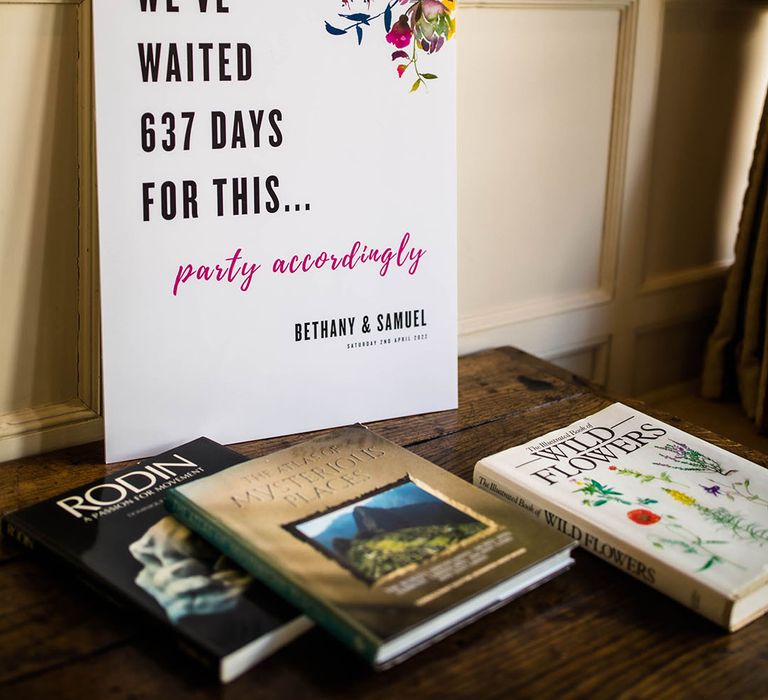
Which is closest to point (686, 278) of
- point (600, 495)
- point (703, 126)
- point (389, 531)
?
point (703, 126)

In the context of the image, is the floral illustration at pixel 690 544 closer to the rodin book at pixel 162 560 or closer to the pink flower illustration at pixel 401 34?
the rodin book at pixel 162 560

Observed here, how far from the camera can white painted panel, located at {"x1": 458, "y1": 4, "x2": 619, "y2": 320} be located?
1.20 meters

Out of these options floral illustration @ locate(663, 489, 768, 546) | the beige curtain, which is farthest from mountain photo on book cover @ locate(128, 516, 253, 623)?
the beige curtain

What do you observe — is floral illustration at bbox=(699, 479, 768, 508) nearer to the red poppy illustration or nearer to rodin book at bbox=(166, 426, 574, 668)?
the red poppy illustration

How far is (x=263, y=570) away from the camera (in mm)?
727

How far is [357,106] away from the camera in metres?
0.98

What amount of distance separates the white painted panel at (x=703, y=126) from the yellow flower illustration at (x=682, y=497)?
0.68 m

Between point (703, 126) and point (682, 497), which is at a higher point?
point (703, 126)

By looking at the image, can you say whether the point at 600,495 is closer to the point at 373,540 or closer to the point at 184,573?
the point at 373,540

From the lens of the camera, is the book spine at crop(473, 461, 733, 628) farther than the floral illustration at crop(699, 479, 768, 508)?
No

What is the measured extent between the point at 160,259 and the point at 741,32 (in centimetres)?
98

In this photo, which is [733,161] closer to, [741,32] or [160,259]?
[741,32]

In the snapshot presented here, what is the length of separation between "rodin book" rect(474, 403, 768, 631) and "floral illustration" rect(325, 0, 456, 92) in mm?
405

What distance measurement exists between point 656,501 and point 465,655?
0.25 meters
